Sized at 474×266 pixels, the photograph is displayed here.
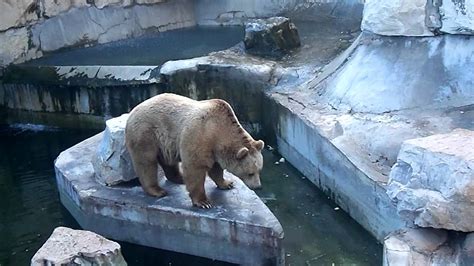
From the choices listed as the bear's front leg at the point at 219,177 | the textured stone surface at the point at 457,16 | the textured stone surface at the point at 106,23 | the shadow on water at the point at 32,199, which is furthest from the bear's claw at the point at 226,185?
the textured stone surface at the point at 106,23

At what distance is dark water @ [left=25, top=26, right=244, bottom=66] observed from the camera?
35.4 ft

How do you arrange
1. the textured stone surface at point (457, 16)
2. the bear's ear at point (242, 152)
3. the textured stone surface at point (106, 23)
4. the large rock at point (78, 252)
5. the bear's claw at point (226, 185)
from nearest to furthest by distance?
the large rock at point (78, 252)
the bear's ear at point (242, 152)
the bear's claw at point (226, 185)
the textured stone surface at point (457, 16)
the textured stone surface at point (106, 23)

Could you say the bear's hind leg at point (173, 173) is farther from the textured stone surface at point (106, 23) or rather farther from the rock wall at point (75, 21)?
the textured stone surface at point (106, 23)

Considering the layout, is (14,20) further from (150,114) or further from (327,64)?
(150,114)

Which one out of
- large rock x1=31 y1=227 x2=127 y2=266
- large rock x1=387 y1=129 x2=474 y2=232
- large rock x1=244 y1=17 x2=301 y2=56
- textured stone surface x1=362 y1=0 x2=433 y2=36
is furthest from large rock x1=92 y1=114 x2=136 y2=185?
large rock x1=244 y1=17 x2=301 y2=56

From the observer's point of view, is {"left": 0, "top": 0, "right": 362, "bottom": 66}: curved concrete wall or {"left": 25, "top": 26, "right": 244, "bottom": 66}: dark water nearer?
{"left": 25, "top": 26, "right": 244, "bottom": 66}: dark water

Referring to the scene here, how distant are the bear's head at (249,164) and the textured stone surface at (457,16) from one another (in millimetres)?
2624

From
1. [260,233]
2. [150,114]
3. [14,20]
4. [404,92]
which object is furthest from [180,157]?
[14,20]

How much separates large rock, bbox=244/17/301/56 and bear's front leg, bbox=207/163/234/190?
3.65m

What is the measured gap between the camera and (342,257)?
6.46m

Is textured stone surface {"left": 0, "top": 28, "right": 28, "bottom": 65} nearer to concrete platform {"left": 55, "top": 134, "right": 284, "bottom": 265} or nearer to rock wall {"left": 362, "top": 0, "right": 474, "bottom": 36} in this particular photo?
concrete platform {"left": 55, "top": 134, "right": 284, "bottom": 265}

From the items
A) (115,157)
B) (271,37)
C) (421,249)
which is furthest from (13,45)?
(421,249)

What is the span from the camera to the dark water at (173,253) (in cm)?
652

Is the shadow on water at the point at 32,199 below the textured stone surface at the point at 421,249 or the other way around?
below
